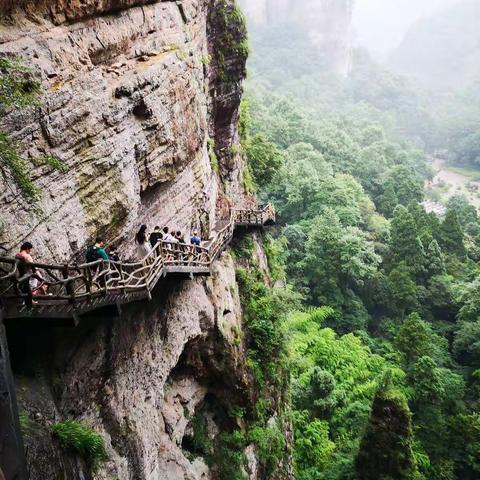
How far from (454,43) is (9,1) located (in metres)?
204

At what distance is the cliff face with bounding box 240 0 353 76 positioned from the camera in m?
140

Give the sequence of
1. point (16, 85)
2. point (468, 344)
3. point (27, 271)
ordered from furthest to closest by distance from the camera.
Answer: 1. point (468, 344)
2. point (16, 85)
3. point (27, 271)

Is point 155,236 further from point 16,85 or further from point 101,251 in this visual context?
point 16,85

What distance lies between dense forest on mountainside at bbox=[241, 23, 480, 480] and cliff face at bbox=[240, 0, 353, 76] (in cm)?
8227

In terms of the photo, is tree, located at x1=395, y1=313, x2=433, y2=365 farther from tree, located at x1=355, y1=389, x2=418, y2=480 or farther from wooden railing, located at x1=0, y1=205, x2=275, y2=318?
wooden railing, located at x1=0, y1=205, x2=275, y2=318

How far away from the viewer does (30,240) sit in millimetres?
8844

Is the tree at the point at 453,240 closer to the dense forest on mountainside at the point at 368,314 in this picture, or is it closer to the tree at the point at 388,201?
the dense forest on mountainside at the point at 368,314

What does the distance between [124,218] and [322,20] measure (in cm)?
14610

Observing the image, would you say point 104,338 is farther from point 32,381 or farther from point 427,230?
point 427,230

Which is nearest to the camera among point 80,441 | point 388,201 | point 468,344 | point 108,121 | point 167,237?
point 80,441

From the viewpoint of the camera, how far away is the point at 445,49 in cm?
18275

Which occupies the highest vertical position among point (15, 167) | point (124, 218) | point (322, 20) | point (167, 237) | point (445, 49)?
point (445, 49)

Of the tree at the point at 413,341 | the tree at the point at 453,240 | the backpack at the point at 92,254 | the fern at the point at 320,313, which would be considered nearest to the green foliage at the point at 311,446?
the tree at the point at 413,341

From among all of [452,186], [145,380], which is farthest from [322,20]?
[145,380]
